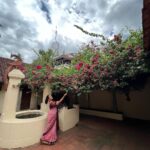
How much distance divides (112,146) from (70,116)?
9.66 feet

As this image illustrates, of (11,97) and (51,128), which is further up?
(11,97)

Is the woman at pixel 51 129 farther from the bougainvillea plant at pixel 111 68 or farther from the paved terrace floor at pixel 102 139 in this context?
the bougainvillea plant at pixel 111 68

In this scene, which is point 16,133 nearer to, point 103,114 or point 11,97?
point 11,97

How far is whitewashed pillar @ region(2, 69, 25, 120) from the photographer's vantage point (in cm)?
545

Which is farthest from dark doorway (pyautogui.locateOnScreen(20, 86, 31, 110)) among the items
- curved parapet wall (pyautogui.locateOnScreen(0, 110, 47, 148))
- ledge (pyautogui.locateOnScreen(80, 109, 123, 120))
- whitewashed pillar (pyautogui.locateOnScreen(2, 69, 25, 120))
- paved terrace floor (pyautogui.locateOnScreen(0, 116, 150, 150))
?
curved parapet wall (pyautogui.locateOnScreen(0, 110, 47, 148))

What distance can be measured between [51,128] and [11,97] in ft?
7.02

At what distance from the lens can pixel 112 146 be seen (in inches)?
210

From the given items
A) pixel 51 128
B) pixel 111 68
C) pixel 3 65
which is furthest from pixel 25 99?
pixel 111 68

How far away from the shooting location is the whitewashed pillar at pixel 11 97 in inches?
215

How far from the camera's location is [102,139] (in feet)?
19.7

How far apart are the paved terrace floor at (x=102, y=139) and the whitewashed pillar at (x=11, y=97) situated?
4.93ft

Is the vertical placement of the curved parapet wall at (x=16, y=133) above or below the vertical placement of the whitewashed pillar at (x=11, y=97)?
below

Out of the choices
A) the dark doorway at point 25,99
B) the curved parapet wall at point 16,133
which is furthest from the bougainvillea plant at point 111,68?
the dark doorway at point 25,99

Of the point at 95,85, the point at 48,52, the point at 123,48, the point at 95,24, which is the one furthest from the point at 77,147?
the point at 48,52
